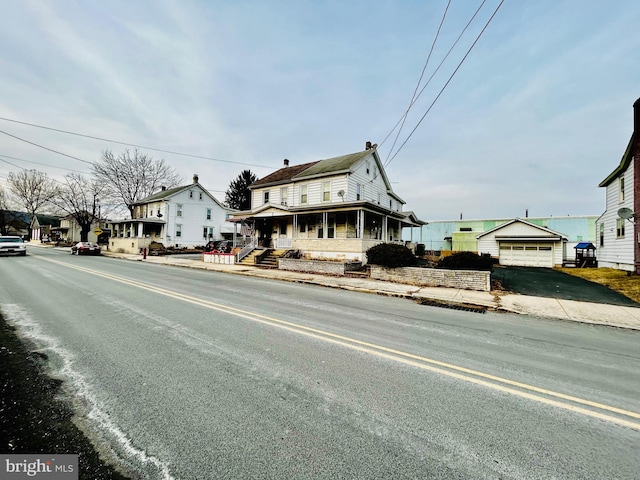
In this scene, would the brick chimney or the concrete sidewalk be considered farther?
the brick chimney

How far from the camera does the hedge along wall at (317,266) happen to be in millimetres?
15867

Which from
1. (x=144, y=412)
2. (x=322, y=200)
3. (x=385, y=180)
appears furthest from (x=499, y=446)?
(x=385, y=180)

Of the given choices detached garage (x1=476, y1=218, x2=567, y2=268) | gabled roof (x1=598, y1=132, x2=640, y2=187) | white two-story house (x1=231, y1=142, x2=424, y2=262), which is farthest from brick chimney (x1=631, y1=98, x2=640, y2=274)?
white two-story house (x1=231, y1=142, x2=424, y2=262)

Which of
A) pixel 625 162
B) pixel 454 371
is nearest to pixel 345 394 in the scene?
pixel 454 371

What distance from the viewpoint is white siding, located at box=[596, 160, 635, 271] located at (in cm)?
1608

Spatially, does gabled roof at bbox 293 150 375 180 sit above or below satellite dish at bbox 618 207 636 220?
above

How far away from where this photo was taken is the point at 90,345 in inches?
185

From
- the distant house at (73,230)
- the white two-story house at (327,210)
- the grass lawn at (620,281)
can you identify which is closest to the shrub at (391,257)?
the white two-story house at (327,210)

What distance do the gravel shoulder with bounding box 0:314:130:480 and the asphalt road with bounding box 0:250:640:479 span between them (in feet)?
0.51

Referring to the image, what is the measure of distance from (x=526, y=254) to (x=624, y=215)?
11.2 m

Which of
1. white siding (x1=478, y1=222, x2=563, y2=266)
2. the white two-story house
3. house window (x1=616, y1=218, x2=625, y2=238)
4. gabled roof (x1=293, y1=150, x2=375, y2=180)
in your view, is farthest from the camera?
white siding (x1=478, y1=222, x2=563, y2=266)

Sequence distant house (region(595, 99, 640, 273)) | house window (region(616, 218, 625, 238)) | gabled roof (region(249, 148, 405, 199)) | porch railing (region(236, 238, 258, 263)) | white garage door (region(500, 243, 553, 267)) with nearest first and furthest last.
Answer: distant house (region(595, 99, 640, 273))
house window (region(616, 218, 625, 238))
porch railing (region(236, 238, 258, 263))
gabled roof (region(249, 148, 405, 199))
white garage door (region(500, 243, 553, 267))

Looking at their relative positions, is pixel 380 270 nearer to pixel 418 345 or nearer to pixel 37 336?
pixel 418 345

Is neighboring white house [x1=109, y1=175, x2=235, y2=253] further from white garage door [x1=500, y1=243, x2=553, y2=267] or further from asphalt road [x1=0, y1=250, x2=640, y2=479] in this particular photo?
asphalt road [x1=0, y1=250, x2=640, y2=479]
